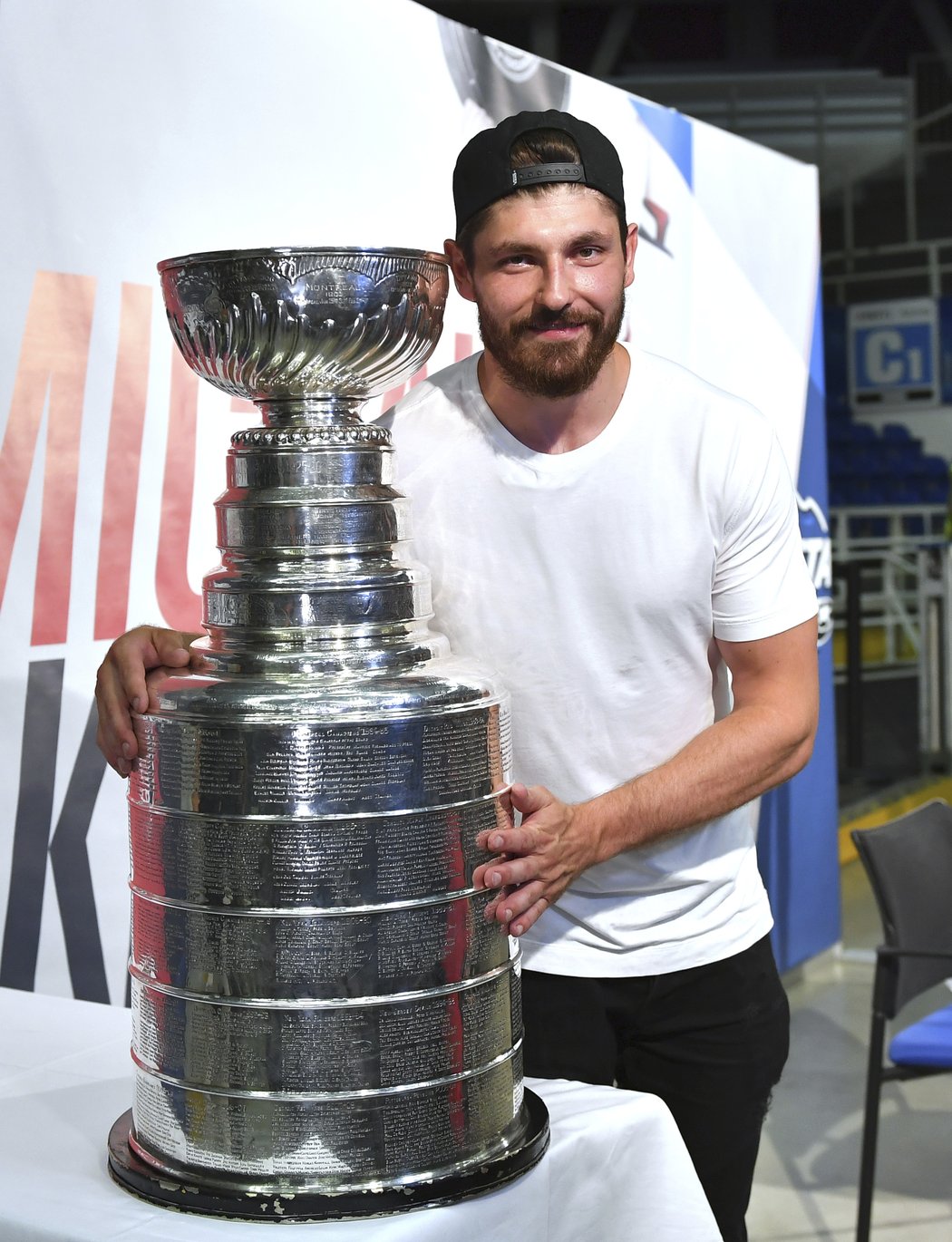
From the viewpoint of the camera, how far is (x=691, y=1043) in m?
1.53


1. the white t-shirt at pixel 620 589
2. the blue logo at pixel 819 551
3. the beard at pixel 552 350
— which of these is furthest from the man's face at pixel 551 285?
the blue logo at pixel 819 551

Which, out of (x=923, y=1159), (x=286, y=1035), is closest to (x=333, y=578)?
(x=286, y=1035)

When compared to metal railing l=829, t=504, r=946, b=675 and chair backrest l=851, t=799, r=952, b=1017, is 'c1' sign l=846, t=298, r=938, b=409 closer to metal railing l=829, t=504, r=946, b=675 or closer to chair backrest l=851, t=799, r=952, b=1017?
metal railing l=829, t=504, r=946, b=675

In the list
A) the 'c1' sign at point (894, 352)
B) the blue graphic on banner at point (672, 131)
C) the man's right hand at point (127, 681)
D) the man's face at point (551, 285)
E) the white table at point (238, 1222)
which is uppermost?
the 'c1' sign at point (894, 352)

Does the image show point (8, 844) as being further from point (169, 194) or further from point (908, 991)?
point (908, 991)

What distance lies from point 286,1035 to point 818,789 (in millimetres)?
3515

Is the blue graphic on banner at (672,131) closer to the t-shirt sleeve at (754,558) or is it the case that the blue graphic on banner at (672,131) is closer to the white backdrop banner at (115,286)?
the white backdrop banner at (115,286)

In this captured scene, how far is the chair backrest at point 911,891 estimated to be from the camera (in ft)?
8.56

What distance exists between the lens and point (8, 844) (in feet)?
6.77

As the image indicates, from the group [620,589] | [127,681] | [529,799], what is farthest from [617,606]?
[127,681]

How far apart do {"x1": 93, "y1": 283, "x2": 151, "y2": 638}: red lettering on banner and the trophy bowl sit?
3.58ft

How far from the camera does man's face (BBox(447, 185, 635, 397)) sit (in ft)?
4.28

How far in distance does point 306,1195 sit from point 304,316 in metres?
0.59

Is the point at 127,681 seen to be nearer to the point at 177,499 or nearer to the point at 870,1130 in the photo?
the point at 177,499
